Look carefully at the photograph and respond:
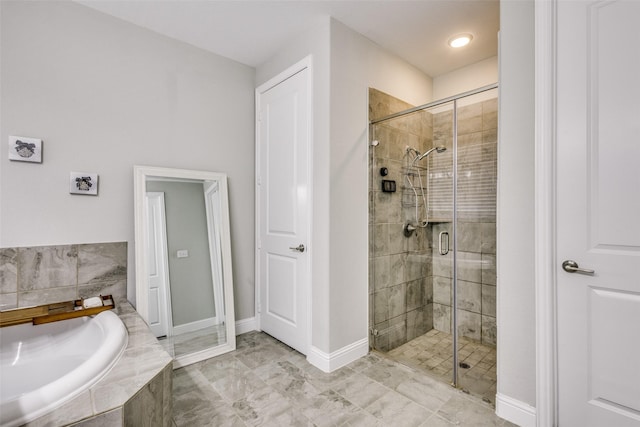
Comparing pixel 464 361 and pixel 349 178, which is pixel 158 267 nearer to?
pixel 349 178

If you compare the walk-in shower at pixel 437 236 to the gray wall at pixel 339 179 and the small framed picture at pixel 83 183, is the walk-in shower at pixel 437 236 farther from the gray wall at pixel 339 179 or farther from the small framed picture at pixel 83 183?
the small framed picture at pixel 83 183

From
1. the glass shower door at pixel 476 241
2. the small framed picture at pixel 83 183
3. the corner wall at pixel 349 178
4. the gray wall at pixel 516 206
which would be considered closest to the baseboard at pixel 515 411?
the gray wall at pixel 516 206

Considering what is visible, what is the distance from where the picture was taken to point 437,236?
226cm

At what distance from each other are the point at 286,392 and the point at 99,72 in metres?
2.57

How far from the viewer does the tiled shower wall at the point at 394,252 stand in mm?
2465

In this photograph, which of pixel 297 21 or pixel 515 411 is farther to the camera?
pixel 297 21

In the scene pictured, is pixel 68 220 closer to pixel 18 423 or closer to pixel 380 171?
pixel 18 423

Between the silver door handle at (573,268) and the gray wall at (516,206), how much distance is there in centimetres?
16

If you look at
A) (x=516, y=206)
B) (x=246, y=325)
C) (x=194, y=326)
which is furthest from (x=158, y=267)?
(x=516, y=206)

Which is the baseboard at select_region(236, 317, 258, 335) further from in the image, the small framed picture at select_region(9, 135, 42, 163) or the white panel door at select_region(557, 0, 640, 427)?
the white panel door at select_region(557, 0, 640, 427)

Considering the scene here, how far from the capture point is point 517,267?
1600 mm

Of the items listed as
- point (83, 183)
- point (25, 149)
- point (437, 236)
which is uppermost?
point (25, 149)

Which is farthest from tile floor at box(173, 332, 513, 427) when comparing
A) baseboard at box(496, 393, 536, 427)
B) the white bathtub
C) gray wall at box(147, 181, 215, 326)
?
the white bathtub

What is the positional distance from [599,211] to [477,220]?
0.69 metres
